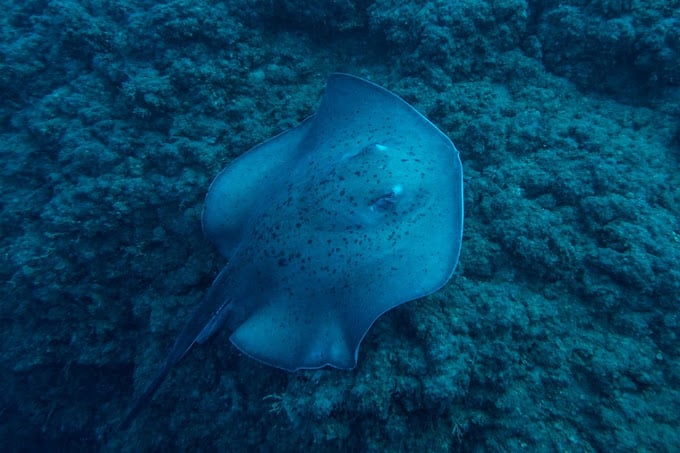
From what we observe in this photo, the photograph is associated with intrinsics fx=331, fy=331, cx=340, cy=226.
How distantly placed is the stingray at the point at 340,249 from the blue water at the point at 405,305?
374 millimetres

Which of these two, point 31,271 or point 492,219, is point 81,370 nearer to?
point 31,271

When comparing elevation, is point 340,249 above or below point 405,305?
above

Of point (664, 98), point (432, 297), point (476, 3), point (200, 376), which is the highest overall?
point (476, 3)

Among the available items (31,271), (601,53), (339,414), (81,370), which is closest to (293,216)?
(339,414)

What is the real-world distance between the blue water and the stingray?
374 millimetres

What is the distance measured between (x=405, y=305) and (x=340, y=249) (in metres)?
0.71

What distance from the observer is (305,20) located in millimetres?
4621

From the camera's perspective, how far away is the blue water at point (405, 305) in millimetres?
2463

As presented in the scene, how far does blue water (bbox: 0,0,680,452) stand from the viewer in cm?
246

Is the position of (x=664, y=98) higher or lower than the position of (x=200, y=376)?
higher

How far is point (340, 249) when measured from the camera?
2.66 meters

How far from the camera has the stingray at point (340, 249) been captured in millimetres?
2486

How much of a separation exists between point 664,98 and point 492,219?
2.53 metres

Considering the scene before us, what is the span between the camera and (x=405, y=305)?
272 centimetres
